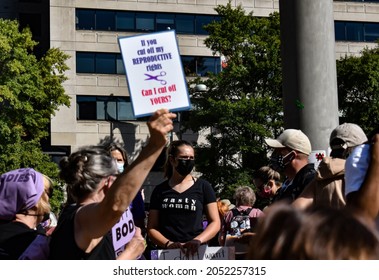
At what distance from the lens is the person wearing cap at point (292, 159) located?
570 centimetres

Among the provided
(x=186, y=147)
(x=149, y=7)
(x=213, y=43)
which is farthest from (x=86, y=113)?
(x=186, y=147)

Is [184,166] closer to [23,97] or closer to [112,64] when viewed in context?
[23,97]

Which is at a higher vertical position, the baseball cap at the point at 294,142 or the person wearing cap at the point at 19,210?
the baseball cap at the point at 294,142

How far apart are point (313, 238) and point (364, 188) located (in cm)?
→ 244

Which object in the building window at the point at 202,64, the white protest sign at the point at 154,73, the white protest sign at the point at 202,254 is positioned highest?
the building window at the point at 202,64

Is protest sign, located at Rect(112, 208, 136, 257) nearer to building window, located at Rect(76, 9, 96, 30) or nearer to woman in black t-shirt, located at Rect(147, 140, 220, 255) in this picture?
woman in black t-shirt, located at Rect(147, 140, 220, 255)

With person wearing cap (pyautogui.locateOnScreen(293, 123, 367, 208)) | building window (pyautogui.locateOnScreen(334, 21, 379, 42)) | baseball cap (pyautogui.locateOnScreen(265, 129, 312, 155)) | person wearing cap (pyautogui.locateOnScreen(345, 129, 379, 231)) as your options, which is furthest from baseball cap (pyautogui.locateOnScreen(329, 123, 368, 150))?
building window (pyautogui.locateOnScreen(334, 21, 379, 42))

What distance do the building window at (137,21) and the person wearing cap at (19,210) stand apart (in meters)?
44.2

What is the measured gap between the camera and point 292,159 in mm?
5852

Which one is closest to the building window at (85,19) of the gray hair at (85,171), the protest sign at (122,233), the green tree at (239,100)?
the green tree at (239,100)

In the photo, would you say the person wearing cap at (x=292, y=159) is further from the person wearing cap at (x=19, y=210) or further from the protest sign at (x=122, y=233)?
the person wearing cap at (x=19, y=210)

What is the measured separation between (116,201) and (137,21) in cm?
4642

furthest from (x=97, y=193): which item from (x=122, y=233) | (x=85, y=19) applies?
(x=85, y=19)
